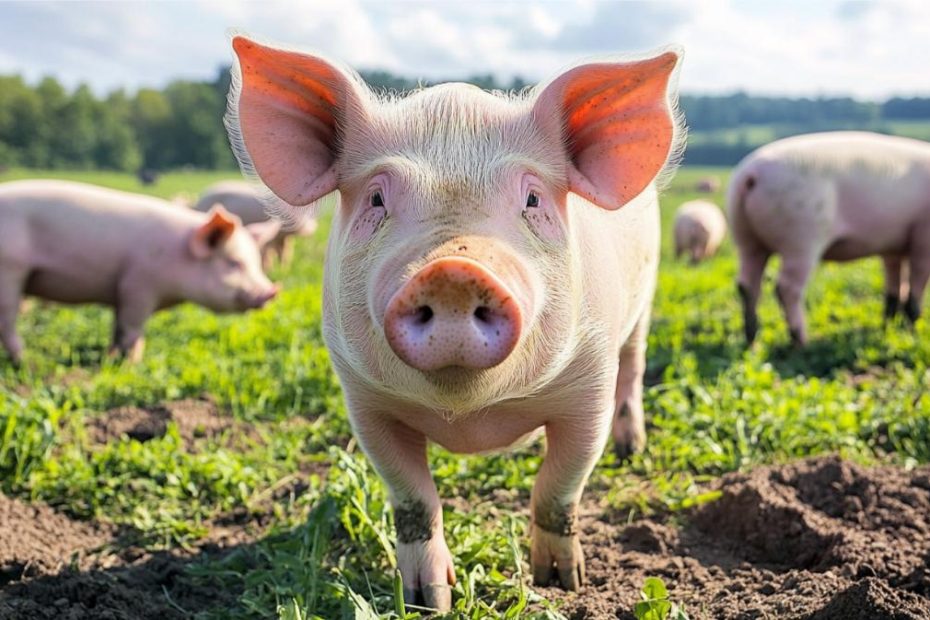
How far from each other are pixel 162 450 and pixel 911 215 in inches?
235

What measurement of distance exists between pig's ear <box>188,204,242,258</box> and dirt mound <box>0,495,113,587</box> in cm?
381

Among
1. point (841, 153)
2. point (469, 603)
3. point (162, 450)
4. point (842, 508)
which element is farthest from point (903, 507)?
point (841, 153)

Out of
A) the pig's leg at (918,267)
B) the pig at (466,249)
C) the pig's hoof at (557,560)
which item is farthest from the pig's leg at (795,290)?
the pig's hoof at (557,560)

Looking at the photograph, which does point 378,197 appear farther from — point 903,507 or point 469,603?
point 903,507

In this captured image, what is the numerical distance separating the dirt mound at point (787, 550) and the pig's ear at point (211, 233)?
465 centimetres

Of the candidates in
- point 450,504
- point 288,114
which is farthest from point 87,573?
point 288,114

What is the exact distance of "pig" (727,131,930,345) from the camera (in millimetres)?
6512

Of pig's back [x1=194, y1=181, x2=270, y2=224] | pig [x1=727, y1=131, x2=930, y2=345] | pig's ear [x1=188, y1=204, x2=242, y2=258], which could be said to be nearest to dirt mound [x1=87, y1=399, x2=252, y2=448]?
pig's ear [x1=188, y1=204, x2=242, y2=258]

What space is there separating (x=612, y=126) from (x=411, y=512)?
134 cm

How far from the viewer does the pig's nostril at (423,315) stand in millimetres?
1842

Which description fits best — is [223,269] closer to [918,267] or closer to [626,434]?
[626,434]

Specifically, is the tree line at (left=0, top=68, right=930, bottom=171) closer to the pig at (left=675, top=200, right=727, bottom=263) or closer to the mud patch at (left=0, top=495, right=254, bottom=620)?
the pig at (left=675, top=200, right=727, bottom=263)

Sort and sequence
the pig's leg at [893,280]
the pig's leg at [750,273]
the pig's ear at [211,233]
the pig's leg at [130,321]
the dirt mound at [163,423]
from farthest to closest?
1. the pig's leg at [893,280]
2. the pig's ear at [211,233]
3. the pig's leg at [750,273]
4. the pig's leg at [130,321]
5. the dirt mound at [163,423]

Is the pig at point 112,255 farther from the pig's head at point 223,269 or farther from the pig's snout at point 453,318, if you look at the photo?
the pig's snout at point 453,318
